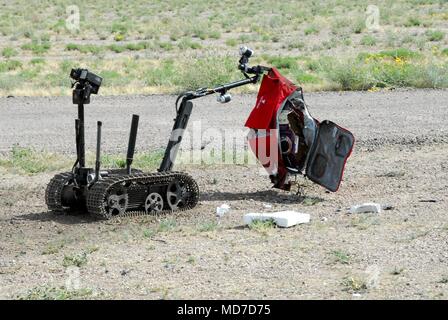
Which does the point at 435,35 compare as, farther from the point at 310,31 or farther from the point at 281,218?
the point at 281,218

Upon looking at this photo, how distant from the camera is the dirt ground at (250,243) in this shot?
765 centimetres

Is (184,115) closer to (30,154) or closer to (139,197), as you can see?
(139,197)

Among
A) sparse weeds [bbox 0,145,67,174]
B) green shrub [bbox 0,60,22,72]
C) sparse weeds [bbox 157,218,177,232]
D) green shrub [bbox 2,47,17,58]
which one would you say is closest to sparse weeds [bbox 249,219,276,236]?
sparse weeds [bbox 157,218,177,232]

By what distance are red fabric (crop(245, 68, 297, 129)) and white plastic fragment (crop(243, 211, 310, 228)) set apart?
4.49ft

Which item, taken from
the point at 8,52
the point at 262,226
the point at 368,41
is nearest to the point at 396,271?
the point at 262,226

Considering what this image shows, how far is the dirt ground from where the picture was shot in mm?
7652

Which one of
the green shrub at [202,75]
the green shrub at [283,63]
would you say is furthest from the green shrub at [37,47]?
the green shrub at [202,75]

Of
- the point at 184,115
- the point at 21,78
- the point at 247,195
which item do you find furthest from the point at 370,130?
the point at 21,78

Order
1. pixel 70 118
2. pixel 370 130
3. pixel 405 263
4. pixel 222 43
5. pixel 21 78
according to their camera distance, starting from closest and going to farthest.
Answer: pixel 405 263
pixel 370 130
pixel 70 118
pixel 21 78
pixel 222 43

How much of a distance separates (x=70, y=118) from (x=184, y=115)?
8203mm

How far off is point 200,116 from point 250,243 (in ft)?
30.4

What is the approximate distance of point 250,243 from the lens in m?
9.00

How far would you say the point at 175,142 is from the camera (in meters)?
10.5

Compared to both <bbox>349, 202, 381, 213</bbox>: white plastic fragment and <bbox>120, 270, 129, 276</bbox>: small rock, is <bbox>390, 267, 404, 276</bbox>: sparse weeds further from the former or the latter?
<bbox>349, 202, 381, 213</bbox>: white plastic fragment
